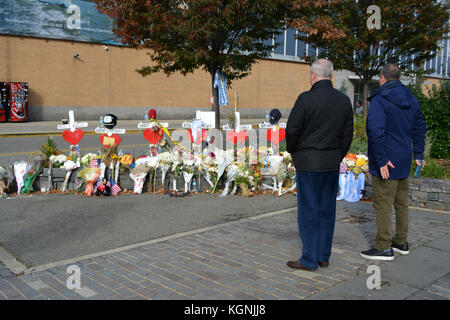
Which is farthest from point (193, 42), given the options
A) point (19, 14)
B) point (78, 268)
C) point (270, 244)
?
point (19, 14)

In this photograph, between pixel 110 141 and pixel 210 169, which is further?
pixel 110 141

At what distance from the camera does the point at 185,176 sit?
797 centimetres

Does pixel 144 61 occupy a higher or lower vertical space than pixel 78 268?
higher

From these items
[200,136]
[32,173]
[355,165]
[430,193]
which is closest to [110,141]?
[32,173]

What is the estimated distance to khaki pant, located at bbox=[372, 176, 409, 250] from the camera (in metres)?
4.51

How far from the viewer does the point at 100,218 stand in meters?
6.25

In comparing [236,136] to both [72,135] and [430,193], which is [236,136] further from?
[430,193]

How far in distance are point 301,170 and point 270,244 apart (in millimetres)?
1227

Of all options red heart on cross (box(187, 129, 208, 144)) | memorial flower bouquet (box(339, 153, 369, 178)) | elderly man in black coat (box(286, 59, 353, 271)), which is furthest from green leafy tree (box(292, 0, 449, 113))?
elderly man in black coat (box(286, 59, 353, 271))

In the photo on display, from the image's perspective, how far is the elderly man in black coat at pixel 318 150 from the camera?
4062 mm

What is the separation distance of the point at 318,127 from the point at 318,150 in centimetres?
21

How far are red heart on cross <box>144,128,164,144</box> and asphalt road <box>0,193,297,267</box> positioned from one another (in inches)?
48.3

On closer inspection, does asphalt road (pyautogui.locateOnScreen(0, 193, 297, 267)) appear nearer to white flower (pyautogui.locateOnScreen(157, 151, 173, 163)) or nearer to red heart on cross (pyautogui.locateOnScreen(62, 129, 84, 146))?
white flower (pyautogui.locateOnScreen(157, 151, 173, 163))

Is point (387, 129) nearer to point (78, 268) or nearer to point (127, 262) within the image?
point (127, 262)
